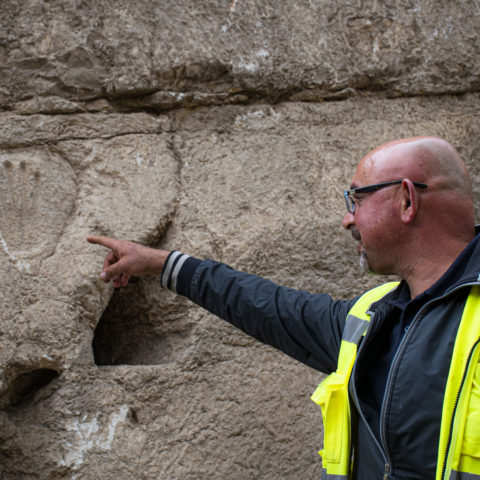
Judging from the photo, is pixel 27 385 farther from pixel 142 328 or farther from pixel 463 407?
pixel 463 407

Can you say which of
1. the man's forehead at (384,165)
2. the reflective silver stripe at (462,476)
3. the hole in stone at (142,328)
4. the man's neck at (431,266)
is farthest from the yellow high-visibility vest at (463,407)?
the hole in stone at (142,328)

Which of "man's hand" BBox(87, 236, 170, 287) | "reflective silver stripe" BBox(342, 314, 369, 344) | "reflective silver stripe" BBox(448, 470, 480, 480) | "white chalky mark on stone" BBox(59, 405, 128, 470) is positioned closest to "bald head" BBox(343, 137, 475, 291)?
"reflective silver stripe" BBox(342, 314, 369, 344)

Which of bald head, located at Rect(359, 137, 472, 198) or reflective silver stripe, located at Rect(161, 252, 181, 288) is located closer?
bald head, located at Rect(359, 137, 472, 198)

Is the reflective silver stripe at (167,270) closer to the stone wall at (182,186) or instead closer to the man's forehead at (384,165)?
the stone wall at (182,186)

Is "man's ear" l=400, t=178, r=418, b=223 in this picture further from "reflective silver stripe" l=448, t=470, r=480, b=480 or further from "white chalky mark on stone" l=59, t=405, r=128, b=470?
"white chalky mark on stone" l=59, t=405, r=128, b=470

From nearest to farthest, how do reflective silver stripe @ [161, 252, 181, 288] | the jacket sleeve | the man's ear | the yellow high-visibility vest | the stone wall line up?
the yellow high-visibility vest → the man's ear → the jacket sleeve → reflective silver stripe @ [161, 252, 181, 288] → the stone wall

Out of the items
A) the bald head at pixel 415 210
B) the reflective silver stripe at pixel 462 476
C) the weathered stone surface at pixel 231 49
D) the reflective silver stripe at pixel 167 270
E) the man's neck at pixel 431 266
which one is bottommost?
the reflective silver stripe at pixel 462 476

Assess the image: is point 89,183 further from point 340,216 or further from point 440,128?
point 440,128

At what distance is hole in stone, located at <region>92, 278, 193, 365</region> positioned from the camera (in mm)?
1592

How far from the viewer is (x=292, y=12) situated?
5.67 feet

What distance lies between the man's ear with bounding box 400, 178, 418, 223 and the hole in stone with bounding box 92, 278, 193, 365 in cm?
70

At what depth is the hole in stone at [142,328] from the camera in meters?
1.59

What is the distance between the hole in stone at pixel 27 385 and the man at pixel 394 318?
1.17ft

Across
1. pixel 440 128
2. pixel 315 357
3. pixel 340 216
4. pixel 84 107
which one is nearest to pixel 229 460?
pixel 315 357
